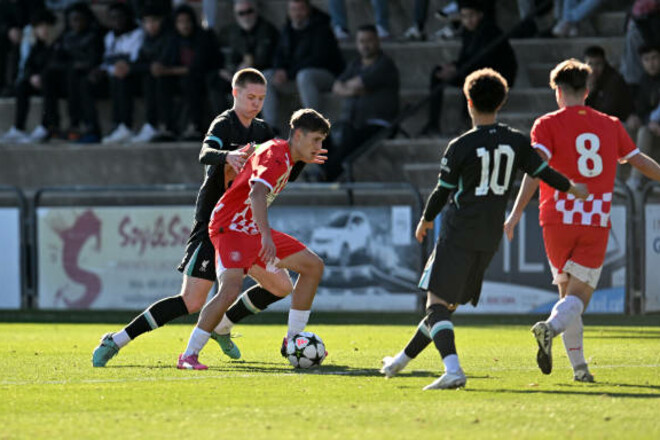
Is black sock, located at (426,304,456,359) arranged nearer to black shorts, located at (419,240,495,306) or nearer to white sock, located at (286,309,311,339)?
black shorts, located at (419,240,495,306)

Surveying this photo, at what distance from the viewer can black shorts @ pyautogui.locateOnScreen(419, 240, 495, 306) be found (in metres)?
7.53

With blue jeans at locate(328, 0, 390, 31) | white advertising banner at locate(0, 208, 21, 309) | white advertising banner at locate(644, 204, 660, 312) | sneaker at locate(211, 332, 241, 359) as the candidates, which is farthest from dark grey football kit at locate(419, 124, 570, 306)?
blue jeans at locate(328, 0, 390, 31)

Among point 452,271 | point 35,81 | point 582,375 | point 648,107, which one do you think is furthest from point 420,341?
point 35,81

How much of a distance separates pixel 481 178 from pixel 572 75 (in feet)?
3.46

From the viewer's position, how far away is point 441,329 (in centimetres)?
746

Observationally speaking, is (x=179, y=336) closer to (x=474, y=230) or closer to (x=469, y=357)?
(x=469, y=357)

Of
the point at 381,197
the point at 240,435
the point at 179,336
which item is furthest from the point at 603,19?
the point at 240,435

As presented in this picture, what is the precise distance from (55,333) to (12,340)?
1.08 meters

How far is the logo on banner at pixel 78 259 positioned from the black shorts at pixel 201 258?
27.2 ft

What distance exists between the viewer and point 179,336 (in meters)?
13.0

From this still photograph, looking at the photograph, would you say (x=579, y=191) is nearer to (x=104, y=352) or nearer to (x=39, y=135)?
(x=104, y=352)

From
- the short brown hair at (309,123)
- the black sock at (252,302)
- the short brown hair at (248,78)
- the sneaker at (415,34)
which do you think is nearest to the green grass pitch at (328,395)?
the black sock at (252,302)

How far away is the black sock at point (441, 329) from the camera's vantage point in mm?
7430

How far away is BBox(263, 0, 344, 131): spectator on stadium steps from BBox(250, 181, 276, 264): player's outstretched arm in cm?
1102
